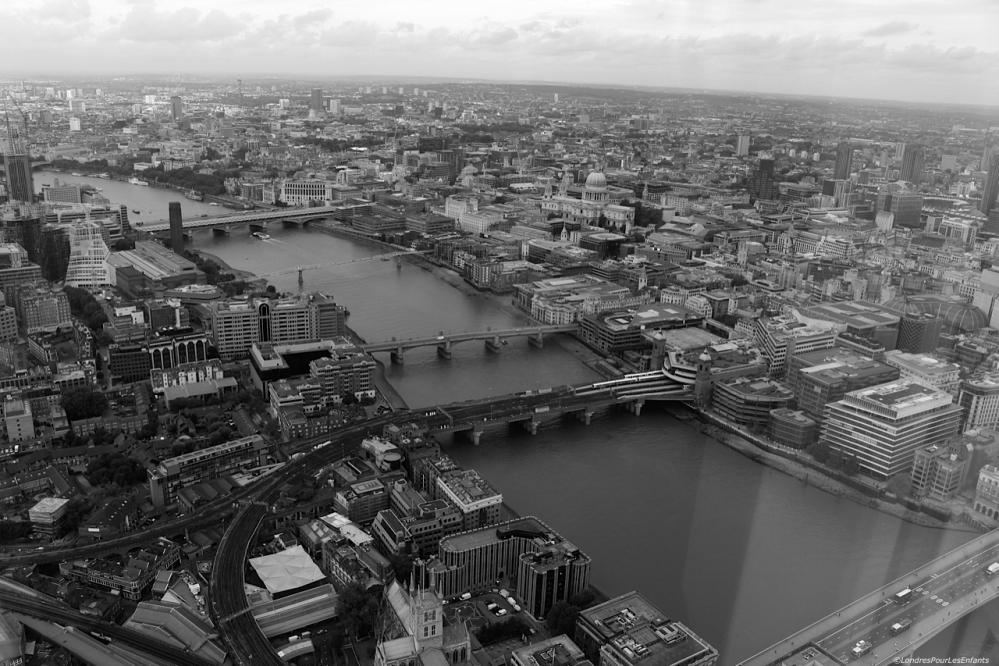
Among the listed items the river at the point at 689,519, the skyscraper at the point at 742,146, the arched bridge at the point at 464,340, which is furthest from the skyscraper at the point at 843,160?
the river at the point at 689,519

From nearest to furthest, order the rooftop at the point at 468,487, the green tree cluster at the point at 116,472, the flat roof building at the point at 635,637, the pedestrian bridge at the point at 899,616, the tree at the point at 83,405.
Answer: the pedestrian bridge at the point at 899,616 → the flat roof building at the point at 635,637 → the rooftop at the point at 468,487 → the green tree cluster at the point at 116,472 → the tree at the point at 83,405

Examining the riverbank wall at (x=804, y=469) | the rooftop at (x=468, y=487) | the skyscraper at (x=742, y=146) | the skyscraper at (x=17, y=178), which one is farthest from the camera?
the skyscraper at (x=742, y=146)

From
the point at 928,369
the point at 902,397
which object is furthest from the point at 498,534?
the point at 928,369

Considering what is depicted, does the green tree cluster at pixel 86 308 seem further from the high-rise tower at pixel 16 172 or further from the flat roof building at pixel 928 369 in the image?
Answer: the flat roof building at pixel 928 369

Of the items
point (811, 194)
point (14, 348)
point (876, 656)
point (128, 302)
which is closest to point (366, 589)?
point (876, 656)

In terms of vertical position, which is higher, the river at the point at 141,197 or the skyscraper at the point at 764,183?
the skyscraper at the point at 764,183

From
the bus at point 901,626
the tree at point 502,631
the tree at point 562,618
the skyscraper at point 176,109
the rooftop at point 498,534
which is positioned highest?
the skyscraper at point 176,109

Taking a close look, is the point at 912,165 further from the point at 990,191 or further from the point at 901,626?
the point at 901,626
